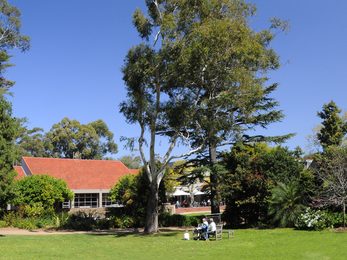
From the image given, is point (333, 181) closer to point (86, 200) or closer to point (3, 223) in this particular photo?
point (3, 223)

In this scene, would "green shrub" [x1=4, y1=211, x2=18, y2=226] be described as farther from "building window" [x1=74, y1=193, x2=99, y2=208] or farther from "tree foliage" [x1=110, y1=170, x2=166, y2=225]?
"building window" [x1=74, y1=193, x2=99, y2=208]

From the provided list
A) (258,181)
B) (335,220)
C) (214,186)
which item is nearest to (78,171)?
(214,186)

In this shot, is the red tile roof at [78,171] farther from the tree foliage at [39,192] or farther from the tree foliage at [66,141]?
the tree foliage at [66,141]

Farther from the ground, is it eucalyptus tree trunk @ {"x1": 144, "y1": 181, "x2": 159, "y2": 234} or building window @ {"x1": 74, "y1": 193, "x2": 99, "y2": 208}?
building window @ {"x1": 74, "y1": 193, "x2": 99, "y2": 208}

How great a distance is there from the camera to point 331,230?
74.7ft

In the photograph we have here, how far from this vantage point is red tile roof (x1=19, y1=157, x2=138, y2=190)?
1710 inches

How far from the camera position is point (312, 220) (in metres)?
23.7

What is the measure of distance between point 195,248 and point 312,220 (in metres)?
8.74

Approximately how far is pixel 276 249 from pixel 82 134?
210 ft

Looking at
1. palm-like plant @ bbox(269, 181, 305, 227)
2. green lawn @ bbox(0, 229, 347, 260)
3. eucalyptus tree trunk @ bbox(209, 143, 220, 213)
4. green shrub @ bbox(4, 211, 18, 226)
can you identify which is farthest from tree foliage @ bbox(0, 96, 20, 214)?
palm-like plant @ bbox(269, 181, 305, 227)

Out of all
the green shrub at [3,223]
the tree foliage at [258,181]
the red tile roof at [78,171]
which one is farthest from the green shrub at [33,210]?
the tree foliage at [258,181]

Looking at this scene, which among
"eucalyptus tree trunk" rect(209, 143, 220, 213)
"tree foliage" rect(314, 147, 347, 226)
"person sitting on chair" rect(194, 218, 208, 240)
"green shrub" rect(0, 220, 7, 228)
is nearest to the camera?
"person sitting on chair" rect(194, 218, 208, 240)

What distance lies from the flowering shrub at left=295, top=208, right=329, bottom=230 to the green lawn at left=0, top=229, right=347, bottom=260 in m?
1.31

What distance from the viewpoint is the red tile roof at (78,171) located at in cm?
4344
